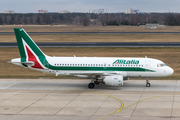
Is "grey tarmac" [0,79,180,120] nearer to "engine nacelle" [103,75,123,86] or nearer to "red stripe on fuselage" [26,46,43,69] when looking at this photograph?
"engine nacelle" [103,75,123,86]

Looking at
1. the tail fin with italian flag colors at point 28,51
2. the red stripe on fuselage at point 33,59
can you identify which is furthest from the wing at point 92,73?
the tail fin with italian flag colors at point 28,51

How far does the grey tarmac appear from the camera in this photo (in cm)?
2553

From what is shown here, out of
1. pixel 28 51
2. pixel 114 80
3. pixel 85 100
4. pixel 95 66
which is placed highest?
pixel 28 51

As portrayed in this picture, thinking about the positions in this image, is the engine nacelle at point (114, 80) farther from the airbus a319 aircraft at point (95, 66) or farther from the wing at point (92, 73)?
the wing at point (92, 73)

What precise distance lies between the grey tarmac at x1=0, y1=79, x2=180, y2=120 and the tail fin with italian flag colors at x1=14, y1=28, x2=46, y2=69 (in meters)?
3.12

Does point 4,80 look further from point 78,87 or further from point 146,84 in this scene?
point 146,84

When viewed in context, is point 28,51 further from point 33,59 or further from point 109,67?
point 109,67

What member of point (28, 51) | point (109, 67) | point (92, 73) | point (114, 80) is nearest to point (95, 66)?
point (92, 73)

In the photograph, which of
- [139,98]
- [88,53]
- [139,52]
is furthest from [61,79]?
[139,52]

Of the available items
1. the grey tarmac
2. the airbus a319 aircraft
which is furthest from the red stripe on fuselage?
the grey tarmac

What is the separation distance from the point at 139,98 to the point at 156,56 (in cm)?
3410

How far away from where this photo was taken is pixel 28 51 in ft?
124

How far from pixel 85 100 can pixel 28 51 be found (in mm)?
11629

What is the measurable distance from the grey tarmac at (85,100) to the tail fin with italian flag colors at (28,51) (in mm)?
3120
